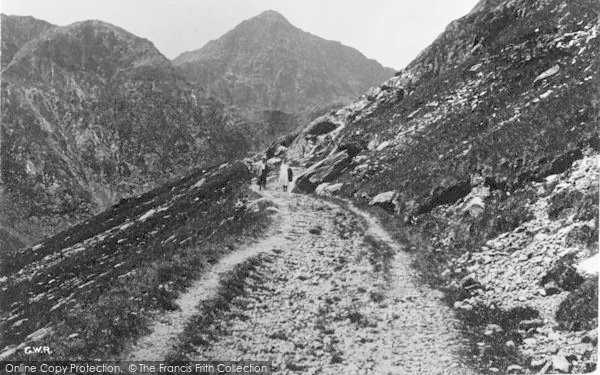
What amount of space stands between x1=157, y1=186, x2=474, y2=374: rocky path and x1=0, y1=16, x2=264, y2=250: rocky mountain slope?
9791cm

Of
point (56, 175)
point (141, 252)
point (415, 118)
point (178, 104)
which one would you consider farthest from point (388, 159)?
point (178, 104)

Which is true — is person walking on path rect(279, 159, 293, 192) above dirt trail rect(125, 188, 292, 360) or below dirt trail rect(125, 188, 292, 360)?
above

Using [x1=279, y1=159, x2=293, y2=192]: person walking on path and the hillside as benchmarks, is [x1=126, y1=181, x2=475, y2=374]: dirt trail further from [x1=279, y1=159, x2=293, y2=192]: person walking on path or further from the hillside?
[x1=279, y1=159, x2=293, y2=192]: person walking on path

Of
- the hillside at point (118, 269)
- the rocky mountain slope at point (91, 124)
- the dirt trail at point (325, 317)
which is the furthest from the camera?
the rocky mountain slope at point (91, 124)

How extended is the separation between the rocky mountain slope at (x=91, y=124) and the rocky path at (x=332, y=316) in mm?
97910

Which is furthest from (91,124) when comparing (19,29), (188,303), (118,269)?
(188,303)

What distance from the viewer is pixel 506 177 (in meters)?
22.0

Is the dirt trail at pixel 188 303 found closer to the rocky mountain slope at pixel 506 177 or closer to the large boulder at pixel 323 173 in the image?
the rocky mountain slope at pixel 506 177

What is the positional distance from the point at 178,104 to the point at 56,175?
4567cm

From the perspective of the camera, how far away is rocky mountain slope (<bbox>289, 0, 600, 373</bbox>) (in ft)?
43.9

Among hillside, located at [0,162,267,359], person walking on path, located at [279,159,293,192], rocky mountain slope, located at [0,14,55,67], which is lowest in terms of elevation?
hillside, located at [0,162,267,359]

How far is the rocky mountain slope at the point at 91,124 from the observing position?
4422 inches

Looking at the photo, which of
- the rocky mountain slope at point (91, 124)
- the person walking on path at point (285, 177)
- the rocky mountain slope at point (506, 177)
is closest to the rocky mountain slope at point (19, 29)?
the rocky mountain slope at point (91, 124)

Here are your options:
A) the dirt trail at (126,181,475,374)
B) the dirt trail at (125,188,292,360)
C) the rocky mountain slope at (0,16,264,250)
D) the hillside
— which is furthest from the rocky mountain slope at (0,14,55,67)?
the dirt trail at (126,181,475,374)
